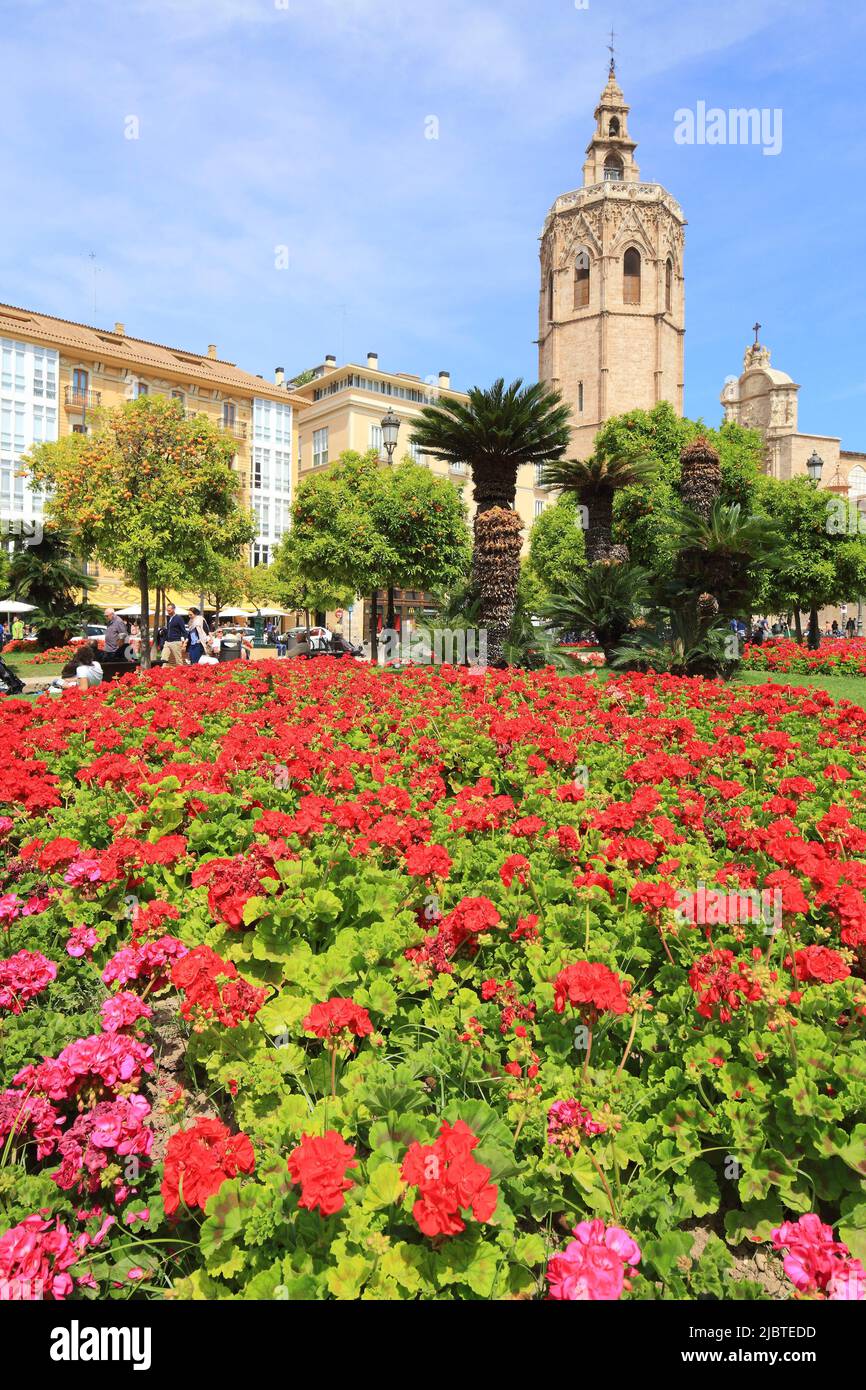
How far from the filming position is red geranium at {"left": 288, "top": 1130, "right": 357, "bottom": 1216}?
1.50 m

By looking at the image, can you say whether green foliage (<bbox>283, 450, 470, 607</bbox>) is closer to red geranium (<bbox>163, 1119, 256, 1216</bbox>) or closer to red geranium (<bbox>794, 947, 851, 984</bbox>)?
red geranium (<bbox>794, 947, 851, 984</bbox>)

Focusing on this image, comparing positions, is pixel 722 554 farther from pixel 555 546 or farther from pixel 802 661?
pixel 555 546

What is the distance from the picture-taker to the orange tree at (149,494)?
2117 cm

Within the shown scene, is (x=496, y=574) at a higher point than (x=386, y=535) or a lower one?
lower

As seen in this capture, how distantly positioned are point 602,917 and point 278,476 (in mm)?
57598

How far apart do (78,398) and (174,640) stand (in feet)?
128

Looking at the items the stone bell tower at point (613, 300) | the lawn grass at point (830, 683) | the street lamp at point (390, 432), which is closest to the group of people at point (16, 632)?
the street lamp at point (390, 432)

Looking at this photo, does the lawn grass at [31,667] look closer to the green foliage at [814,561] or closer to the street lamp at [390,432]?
the street lamp at [390,432]

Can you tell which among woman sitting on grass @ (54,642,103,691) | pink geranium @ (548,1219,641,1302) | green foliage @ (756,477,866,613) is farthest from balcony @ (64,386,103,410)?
pink geranium @ (548,1219,641,1302)

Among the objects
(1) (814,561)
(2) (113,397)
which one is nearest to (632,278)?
(2) (113,397)

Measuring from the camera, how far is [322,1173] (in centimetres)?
151

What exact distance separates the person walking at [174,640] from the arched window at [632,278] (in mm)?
53379

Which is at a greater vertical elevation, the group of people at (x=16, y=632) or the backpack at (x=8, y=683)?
the group of people at (x=16, y=632)

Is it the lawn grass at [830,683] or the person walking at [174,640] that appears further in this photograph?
the person walking at [174,640]
